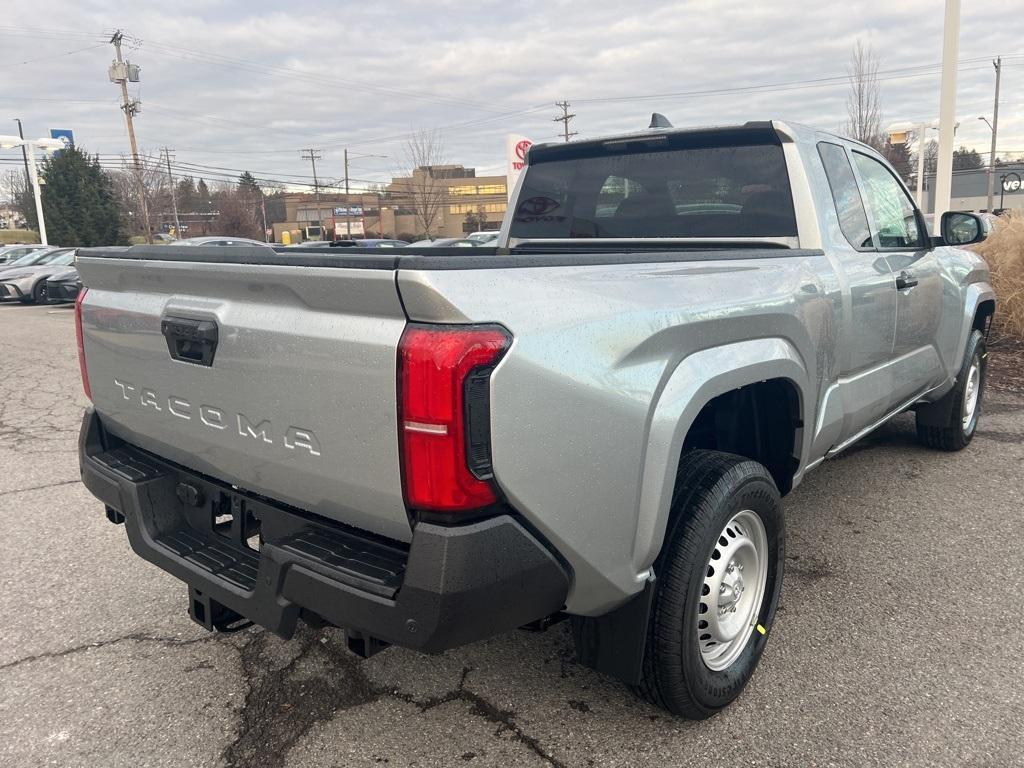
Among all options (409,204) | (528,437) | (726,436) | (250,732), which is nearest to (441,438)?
(528,437)

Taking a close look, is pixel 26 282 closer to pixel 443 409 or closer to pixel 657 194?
pixel 657 194

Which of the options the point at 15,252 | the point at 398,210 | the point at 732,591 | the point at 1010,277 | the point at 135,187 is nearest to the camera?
the point at 732,591

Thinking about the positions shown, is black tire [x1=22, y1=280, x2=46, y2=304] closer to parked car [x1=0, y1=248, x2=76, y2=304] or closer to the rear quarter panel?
parked car [x1=0, y1=248, x2=76, y2=304]

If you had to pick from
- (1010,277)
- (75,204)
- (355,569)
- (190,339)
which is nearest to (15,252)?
(75,204)

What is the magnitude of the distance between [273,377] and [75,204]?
4588 cm

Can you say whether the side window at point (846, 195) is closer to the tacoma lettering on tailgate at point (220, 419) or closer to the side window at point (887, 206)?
the side window at point (887, 206)

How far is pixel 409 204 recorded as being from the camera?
293ft

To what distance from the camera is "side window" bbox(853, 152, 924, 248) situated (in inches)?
155

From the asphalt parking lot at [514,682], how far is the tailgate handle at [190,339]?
123cm

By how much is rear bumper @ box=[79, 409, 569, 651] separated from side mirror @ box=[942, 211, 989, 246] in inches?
145

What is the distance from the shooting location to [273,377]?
6.61 feet

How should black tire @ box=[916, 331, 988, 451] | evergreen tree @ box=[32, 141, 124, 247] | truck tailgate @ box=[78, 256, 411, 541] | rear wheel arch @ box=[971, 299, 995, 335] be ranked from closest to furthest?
truck tailgate @ box=[78, 256, 411, 541] < black tire @ box=[916, 331, 988, 451] < rear wheel arch @ box=[971, 299, 995, 335] < evergreen tree @ box=[32, 141, 124, 247]

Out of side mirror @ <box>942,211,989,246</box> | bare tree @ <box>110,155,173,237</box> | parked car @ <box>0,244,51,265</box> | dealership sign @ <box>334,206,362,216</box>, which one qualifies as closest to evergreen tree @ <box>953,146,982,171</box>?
dealership sign @ <box>334,206,362,216</box>

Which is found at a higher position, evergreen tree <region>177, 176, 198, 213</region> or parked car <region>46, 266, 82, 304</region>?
evergreen tree <region>177, 176, 198, 213</region>
